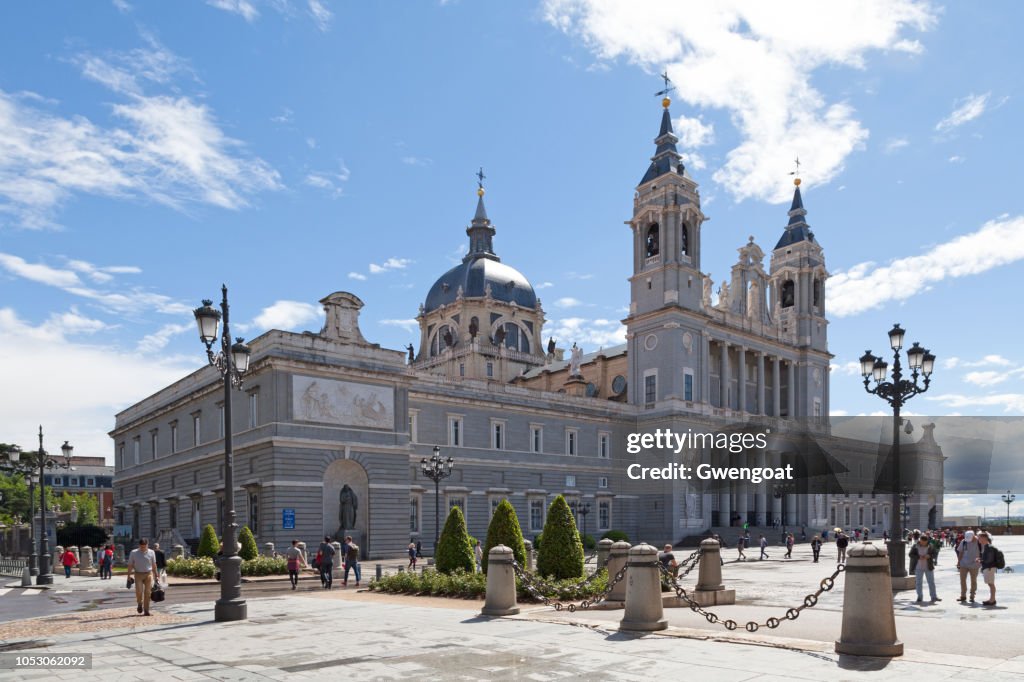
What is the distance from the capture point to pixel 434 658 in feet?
41.4

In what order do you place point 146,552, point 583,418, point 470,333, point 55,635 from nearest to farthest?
point 55,635, point 146,552, point 583,418, point 470,333

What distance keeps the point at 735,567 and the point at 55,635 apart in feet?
97.2

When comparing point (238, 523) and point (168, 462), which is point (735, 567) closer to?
point (238, 523)

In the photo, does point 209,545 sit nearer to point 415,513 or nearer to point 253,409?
point 253,409

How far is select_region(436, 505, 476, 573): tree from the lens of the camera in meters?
26.1

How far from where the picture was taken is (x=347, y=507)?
44.8 m

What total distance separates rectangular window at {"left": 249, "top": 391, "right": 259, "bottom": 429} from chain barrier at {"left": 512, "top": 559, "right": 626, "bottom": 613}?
25.8m

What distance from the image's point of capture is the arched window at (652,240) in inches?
2790

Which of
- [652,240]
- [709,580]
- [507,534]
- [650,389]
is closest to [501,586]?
[709,580]

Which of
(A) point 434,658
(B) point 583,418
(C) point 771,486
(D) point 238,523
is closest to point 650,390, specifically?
(B) point 583,418

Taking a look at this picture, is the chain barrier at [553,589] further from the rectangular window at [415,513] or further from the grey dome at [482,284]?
the grey dome at [482,284]

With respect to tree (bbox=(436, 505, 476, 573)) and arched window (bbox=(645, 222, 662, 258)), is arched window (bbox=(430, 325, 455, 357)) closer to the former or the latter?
arched window (bbox=(645, 222, 662, 258))

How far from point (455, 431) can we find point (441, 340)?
41170 millimetres

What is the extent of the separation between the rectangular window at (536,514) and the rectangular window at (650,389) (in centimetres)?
1322
